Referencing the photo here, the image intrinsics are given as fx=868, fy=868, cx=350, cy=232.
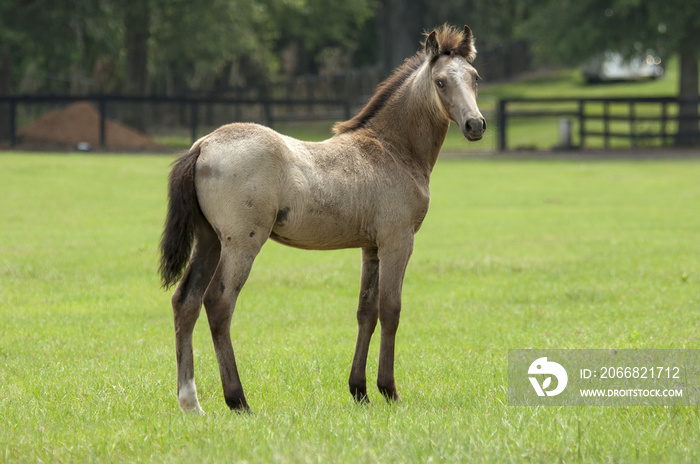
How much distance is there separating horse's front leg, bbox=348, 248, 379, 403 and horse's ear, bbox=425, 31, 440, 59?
1418 millimetres

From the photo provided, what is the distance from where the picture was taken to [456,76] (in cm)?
584

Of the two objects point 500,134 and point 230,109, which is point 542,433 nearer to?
point 500,134

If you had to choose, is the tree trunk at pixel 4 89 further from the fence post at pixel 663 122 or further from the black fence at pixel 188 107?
the fence post at pixel 663 122

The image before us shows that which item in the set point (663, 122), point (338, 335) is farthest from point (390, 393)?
point (663, 122)

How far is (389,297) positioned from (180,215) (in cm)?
151

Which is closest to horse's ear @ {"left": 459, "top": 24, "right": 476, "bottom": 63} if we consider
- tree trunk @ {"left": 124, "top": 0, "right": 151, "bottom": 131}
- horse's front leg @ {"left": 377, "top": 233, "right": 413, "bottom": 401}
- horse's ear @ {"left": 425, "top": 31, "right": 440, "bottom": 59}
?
horse's ear @ {"left": 425, "top": 31, "right": 440, "bottom": 59}

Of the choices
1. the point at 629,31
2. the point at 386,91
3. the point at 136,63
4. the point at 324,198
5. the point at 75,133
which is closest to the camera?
the point at 324,198

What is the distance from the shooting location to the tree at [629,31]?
3189 cm

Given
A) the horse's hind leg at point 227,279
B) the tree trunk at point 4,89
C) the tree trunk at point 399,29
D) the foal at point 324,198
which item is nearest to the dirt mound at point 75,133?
the tree trunk at point 4,89

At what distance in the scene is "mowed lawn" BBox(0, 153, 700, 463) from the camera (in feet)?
15.1

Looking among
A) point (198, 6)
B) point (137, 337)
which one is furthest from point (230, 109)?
point (137, 337)

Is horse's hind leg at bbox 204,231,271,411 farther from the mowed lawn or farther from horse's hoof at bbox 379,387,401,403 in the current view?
horse's hoof at bbox 379,387,401,403

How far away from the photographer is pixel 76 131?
3117 centimetres

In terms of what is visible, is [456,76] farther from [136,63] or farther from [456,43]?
[136,63]
